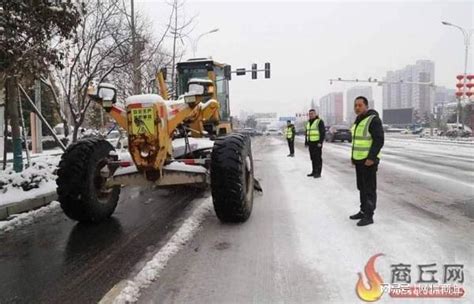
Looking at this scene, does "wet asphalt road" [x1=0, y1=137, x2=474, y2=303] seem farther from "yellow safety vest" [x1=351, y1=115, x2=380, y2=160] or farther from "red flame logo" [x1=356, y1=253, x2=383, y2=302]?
"yellow safety vest" [x1=351, y1=115, x2=380, y2=160]

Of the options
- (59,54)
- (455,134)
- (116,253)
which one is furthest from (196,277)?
(455,134)

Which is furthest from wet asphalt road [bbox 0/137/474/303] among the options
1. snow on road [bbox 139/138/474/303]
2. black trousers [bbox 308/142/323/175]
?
black trousers [bbox 308/142/323/175]

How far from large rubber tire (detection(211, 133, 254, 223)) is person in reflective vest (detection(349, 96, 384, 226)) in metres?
1.60

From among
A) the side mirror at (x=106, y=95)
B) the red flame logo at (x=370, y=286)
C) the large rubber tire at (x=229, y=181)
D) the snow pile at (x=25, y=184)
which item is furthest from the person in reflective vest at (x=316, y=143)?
the red flame logo at (x=370, y=286)

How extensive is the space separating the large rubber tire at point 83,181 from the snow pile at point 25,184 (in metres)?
1.92

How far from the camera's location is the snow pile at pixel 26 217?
7.01 metres

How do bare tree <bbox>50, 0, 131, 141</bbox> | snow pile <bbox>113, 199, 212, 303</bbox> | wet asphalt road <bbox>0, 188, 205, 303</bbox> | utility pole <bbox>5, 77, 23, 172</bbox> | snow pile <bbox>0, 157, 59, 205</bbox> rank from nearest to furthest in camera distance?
snow pile <bbox>113, 199, 212, 303</bbox> → wet asphalt road <bbox>0, 188, 205, 303</bbox> → snow pile <bbox>0, 157, 59, 205</bbox> → utility pole <bbox>5, 77, 23, 172</bbox> → bare tree <bbox>50, 0, 131, 141</bbox>

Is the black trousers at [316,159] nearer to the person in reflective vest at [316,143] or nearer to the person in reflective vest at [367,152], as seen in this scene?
the person in reflective vest at [316,143]

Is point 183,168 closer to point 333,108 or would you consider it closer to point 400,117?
point 400,117

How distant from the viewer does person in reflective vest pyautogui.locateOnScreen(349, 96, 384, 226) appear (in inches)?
252

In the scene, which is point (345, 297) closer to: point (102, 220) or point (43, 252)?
point (43, 252)

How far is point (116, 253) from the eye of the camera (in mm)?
5398

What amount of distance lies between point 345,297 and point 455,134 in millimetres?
44591

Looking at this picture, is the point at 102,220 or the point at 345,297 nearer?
the point at 345,297
